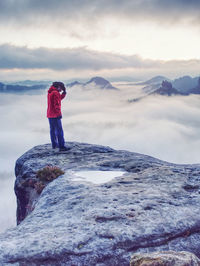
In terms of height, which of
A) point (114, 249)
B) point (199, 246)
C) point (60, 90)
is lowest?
point (199, 246)

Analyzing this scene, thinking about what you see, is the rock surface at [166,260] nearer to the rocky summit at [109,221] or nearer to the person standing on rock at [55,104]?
the rocky summit at [109,221]

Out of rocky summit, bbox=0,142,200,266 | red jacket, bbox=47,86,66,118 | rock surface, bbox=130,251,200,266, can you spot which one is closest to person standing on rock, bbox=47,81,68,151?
red jacket, bbox=47,86,66,118

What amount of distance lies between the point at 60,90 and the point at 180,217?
13.3 metres

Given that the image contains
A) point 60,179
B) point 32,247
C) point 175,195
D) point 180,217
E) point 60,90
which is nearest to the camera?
point 32,247

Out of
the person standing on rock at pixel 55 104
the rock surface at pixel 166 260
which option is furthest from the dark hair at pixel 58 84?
the rock surface at pixel 166 260

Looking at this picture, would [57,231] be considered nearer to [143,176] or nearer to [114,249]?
[114,249]

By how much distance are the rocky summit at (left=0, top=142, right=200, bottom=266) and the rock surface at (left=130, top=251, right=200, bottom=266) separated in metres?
2.36

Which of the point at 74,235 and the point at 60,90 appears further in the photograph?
the point at 60,90

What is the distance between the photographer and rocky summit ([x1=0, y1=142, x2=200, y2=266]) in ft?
23.6

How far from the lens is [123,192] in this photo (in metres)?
11.1

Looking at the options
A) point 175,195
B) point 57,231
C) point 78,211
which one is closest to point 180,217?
point 175,195

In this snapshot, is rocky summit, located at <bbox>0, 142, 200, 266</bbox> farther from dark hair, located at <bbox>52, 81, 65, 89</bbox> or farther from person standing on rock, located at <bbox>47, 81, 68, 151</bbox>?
dark hair, located at <bbox>52, 81, 65, 89</bbox>

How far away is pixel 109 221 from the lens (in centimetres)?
862

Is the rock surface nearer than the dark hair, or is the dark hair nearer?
the rock surface
